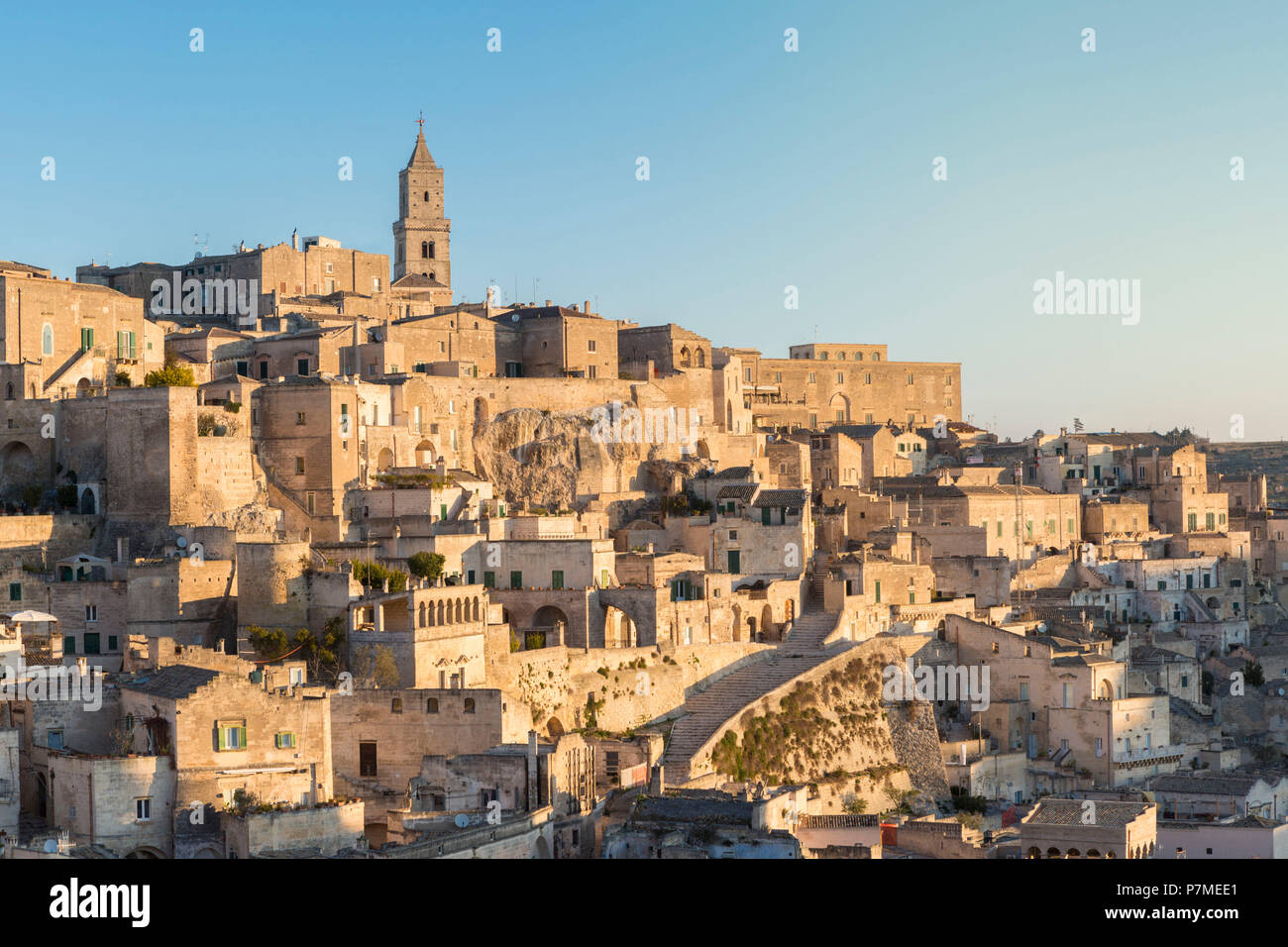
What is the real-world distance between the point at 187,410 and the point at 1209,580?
3616 centimetres

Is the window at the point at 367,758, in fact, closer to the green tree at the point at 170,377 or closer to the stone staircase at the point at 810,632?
the green tree at the point at 170,377

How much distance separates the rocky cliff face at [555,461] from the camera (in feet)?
187

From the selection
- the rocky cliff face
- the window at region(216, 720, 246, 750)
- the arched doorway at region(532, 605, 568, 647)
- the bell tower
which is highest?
the bell tower

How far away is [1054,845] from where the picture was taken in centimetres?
3612

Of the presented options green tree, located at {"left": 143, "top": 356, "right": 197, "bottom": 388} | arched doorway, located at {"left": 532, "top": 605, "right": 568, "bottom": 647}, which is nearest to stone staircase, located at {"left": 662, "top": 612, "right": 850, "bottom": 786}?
arched doorway, located at {"left": 532, "top": 605, "right": 568, "bottom": 647}

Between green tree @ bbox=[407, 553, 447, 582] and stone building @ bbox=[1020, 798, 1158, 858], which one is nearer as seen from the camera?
stone building @ bbox=[1020, 798, 1158, 858]

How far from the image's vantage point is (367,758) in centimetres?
3675

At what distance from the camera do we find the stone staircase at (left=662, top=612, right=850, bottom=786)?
4153 centimetres

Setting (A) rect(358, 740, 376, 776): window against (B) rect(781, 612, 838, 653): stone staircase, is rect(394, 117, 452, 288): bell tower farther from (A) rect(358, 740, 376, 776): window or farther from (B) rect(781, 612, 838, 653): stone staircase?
(A) rect(358, 740, 376, 776): window

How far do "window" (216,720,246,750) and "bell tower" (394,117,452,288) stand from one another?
4904 centimetres

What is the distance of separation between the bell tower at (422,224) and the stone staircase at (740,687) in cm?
3667
